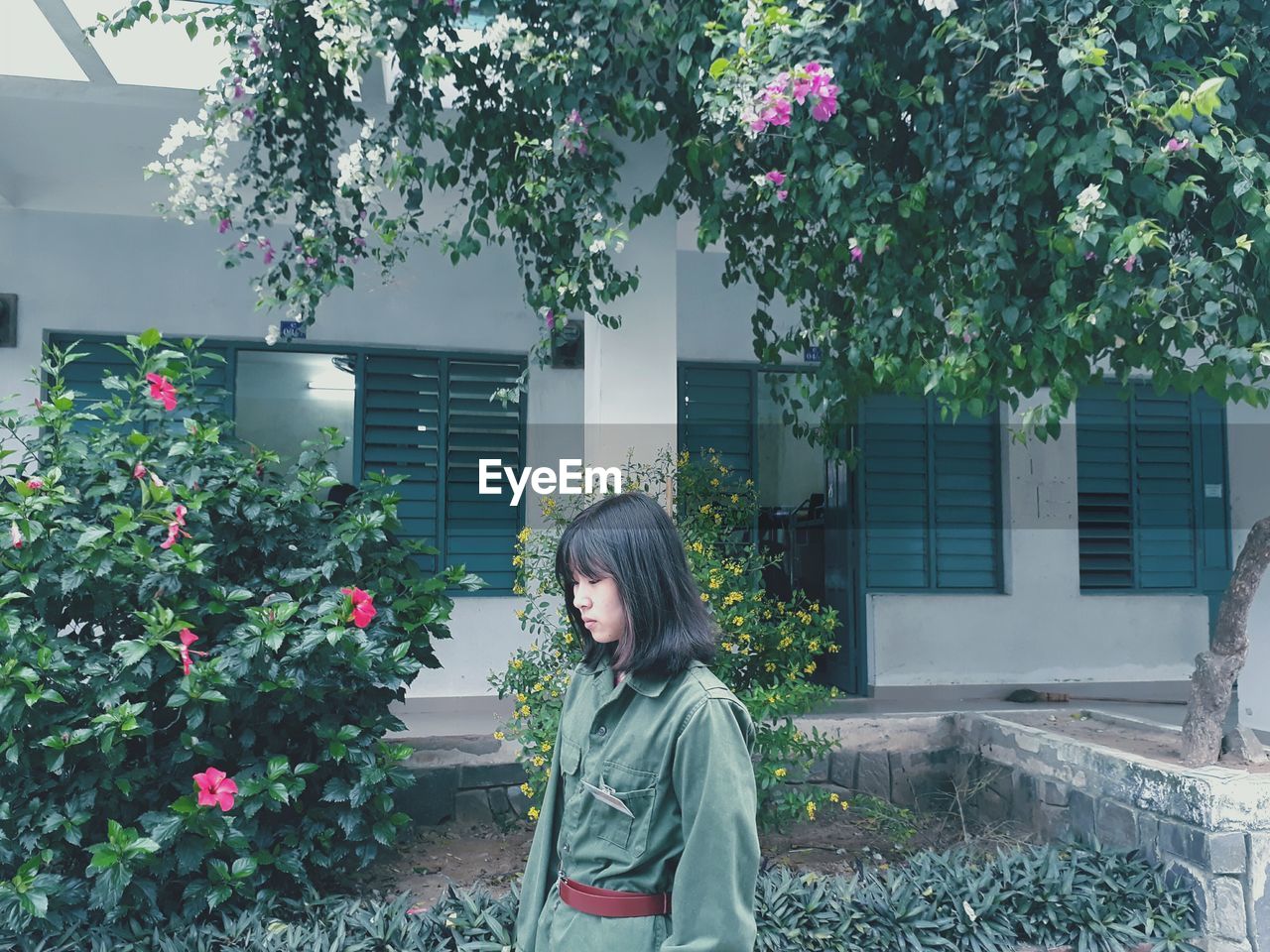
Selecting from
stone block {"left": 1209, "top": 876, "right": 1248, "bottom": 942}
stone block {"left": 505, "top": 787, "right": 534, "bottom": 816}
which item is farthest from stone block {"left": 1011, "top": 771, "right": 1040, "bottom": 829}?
stone block {"left": 505, "top": 787, "right": 534, "bottom": 816}

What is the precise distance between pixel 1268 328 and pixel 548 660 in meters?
2.70

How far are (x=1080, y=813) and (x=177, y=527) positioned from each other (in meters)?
3.43

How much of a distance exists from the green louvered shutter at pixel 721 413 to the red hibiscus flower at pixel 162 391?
3.49 m

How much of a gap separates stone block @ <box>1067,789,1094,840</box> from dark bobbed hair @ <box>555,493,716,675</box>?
2779 mm

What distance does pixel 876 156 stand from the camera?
11.6 feet

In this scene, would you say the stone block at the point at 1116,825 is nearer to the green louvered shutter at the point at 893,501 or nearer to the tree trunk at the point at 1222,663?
the tree trunk at the point at 1222,663

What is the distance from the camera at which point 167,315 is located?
568 centimetres

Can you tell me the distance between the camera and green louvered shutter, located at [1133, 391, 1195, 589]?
686 cm

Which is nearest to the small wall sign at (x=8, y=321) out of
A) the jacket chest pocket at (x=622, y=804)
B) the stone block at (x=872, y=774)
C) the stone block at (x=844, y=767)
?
the stone block at (x=844, y=767)

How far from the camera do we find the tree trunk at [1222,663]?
361 cm

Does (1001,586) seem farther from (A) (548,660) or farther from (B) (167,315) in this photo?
(B) (167,315)

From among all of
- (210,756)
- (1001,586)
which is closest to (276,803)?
(210,756)

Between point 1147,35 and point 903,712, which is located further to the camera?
point 903,712

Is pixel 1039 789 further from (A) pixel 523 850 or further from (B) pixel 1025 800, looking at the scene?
(A) pixel 523 850
